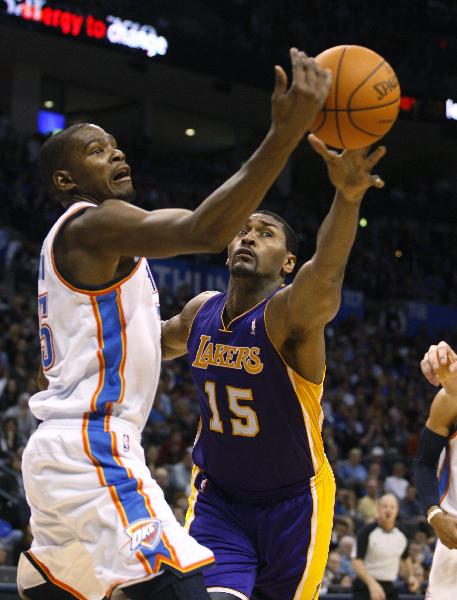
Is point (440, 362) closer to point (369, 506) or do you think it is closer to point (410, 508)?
point (369, 506)

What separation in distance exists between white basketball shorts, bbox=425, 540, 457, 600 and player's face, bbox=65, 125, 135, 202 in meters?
2.92

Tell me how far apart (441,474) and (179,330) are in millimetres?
1831

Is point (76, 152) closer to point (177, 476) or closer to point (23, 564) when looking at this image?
point (23, 564)

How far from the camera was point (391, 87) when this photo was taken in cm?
338

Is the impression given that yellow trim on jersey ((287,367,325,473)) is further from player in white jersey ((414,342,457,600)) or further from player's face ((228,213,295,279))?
player in white jersey ((414,342,457,600))

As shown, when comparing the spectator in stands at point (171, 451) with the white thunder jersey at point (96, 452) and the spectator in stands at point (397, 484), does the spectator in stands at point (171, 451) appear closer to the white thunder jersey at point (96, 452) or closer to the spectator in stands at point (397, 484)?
the spectator in stands at point (397, 484)

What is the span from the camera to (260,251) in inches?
177

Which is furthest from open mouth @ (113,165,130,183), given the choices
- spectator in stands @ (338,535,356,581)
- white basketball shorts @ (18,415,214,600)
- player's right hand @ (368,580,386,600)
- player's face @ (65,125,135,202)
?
spectator in stands @ (338,535,356,581)

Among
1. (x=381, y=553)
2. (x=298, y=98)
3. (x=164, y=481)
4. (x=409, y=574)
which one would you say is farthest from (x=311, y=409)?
(x=164, y=481)

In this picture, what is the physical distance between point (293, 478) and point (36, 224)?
40.3ft

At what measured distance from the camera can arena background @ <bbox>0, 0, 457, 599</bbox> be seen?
41.4 ft

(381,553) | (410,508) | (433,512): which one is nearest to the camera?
(433,512)

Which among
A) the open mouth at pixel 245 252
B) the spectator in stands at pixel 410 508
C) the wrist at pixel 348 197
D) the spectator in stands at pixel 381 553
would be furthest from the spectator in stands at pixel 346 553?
the wrist at pixel 348 197

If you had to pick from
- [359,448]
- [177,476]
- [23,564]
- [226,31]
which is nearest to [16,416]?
[177,476]
